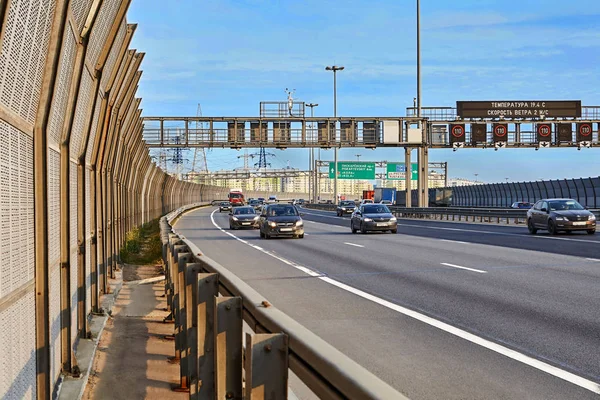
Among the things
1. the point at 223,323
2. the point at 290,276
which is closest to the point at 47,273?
the point at 223,323

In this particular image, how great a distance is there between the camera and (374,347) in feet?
32.3

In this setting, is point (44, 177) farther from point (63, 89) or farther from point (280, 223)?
point (280, 223)

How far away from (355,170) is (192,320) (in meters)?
108

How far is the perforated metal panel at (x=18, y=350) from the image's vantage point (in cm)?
471

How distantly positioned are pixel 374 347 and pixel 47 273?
4.72m

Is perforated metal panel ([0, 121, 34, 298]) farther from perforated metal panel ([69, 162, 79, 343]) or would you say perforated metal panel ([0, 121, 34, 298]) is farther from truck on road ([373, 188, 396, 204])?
truck on road ([373, 188, 396, 204])

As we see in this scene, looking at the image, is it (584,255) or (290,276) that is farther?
(584,255)

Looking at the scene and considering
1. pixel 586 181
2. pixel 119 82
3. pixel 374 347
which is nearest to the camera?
pixel 374 347

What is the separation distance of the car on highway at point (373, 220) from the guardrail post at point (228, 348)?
3508cm

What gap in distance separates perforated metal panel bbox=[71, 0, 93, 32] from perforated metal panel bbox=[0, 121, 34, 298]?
208 centimetres

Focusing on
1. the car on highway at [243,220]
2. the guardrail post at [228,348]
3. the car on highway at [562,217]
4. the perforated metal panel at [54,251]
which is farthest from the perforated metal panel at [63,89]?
the car on highway at [243,220]

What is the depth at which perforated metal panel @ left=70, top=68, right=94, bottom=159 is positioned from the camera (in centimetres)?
912

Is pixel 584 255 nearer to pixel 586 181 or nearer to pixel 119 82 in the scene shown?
pixel 119 82

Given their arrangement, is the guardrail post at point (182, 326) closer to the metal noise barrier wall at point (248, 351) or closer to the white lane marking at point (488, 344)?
the metal noise barrier wall at point (248, 351)
